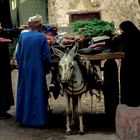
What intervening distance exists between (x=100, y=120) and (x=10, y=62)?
1986mm

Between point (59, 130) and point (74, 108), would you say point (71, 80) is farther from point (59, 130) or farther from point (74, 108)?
point (59, 130)

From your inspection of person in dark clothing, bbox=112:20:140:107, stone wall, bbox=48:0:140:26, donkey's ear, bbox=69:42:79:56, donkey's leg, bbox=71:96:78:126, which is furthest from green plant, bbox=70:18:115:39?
stone wall, bbox=48:0:140:26

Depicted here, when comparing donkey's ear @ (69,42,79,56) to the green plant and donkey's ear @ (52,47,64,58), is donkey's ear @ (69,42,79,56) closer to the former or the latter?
donkey's ear @ (52,47,64,58)

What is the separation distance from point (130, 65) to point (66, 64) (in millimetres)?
1010

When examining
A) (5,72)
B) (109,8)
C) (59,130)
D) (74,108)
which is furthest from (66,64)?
(109,8)

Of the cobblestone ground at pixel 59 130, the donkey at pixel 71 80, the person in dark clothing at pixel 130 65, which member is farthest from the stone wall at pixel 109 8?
the person in dark clothing at pixel 130 65

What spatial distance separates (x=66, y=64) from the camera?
9492 millimetres

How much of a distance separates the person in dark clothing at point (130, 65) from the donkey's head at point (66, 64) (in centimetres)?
82

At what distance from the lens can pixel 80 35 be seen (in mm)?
10531

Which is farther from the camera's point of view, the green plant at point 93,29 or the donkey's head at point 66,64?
the green plant at point 93,29

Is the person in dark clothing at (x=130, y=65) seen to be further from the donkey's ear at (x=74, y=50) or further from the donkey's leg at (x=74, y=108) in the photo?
the donkey's leg at (x=74, y=108)

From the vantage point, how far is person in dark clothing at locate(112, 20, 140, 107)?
31.0 feet

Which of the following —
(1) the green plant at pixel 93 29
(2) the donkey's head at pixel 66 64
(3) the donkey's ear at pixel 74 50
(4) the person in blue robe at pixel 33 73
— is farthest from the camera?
(1) the green plant at pixel 93 29

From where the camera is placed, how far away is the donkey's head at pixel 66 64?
939cm
